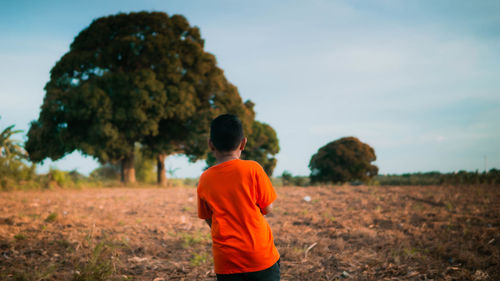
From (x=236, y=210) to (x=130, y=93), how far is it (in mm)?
13498

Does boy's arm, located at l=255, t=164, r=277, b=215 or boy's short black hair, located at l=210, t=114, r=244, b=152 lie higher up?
boy's short black hair, located at l=210, t=114, r=244, b=152

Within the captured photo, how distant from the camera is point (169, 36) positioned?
52.7 ft

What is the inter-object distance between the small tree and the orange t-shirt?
48.1 feet

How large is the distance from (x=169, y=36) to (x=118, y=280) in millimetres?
15360

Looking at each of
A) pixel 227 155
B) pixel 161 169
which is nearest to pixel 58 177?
pixel 161 169

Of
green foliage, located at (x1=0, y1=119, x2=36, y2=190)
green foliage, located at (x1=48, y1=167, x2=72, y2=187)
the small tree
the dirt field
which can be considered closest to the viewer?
the dirt field

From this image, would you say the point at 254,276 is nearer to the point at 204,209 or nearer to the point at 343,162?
the point at 204,209

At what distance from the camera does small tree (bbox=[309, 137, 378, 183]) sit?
624 inches

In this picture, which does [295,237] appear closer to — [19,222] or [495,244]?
Answer: [495,244]

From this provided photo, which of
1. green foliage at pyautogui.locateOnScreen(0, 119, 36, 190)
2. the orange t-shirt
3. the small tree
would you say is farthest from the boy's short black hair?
the small tree

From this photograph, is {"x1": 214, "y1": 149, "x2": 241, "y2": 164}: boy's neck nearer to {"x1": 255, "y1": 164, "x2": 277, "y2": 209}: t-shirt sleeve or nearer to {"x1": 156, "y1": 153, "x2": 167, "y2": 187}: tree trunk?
{"x1": 255, "y1": 164, "x2": 277, "y2": 209}: t-shirt sleeve

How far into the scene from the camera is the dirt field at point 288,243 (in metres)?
3.07

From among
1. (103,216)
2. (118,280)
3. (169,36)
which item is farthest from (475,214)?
(169,36)

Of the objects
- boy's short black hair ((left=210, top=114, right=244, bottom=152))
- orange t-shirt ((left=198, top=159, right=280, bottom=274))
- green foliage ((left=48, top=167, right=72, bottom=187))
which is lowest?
green foliage ((left=48, top=167, right=72, bottom=187))
